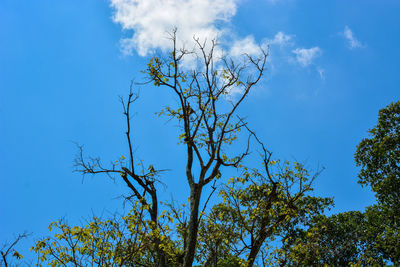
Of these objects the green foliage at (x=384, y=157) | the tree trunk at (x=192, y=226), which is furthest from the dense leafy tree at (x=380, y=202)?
the tree trunk at (x=192, y=226)

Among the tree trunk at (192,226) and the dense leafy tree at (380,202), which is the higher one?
the dense leafy tree at (380,202)

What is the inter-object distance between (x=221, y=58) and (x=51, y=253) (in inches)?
307

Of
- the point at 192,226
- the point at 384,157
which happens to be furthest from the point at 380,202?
the point at 192,226

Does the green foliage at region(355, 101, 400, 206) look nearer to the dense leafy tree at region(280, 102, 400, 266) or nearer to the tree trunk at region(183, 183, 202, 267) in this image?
the dense leafy tree at region(280, 102, 400, 266)

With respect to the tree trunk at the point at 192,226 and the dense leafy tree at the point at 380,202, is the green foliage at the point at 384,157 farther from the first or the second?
the tree trunk at the point at 192,226

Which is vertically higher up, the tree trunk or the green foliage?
the green foliage

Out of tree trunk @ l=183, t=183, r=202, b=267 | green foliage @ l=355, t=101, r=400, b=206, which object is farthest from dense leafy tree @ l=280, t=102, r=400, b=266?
tree trunk @ l=183, t=183, r=202, b=267

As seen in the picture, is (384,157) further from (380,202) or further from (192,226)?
(192,226)

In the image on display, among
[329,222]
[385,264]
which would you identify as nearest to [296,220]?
[329,222]

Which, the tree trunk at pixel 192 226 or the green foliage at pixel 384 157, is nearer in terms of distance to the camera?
the tree trunk at pixel 192 226

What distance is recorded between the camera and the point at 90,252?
7.76m

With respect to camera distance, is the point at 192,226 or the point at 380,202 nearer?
the point at 192,226

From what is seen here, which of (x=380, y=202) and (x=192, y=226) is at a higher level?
(x=380, y=202)

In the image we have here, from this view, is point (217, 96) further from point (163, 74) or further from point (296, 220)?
point (296, 220)
